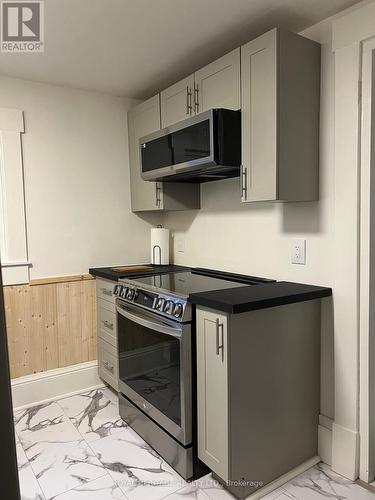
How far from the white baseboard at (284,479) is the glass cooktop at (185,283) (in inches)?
37.7

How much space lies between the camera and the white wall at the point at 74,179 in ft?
8.72

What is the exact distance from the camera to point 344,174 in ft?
5.93

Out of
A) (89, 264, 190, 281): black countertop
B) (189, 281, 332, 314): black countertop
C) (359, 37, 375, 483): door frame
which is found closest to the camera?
(189, 281, 332, 314): black countertop

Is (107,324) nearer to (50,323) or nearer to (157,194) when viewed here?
(50,323)

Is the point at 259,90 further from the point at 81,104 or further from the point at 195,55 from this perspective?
the point at 81,104

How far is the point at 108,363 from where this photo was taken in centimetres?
271

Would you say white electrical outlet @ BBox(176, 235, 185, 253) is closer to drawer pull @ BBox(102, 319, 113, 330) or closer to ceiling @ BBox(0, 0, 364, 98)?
drawer pull @ BBox(102, 319, 113, 330)

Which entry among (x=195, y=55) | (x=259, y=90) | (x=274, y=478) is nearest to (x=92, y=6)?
(x=195, y=55)

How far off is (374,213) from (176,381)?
4.15 feet

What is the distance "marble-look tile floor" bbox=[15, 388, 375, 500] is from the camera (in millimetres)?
1750

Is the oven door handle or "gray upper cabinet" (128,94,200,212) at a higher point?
"gray upper cabinet" (128,94,200,212)

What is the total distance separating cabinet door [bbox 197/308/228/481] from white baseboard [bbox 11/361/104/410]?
135 cm

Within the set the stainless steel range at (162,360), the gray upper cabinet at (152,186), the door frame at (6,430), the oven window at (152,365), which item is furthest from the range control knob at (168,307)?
the door frame at (6,430)

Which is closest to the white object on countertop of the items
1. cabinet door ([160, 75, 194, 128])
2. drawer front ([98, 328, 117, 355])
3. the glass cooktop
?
the glass cooktop
